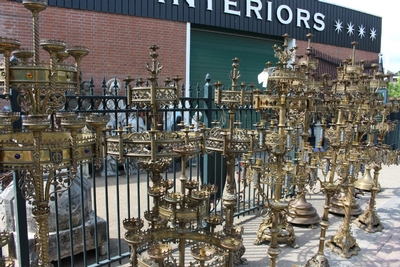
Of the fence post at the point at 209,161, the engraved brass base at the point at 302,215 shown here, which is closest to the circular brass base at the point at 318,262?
the engraved brass base at the point at 302,215

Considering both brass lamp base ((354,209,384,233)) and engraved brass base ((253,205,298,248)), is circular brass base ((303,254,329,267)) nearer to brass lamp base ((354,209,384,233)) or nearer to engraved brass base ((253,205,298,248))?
engraved brass base ((253,205,298,248))

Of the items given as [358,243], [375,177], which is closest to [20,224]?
[358,243]

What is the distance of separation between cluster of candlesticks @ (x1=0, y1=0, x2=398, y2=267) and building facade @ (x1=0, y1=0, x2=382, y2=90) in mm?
6605

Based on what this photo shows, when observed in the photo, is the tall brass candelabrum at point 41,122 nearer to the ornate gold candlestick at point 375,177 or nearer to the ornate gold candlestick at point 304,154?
the ornate gold candlestick at point 304,154

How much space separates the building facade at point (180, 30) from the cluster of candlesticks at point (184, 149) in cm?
661

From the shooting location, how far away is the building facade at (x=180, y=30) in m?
9.39

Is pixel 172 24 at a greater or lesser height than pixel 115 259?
greater

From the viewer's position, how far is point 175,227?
9.47 ft

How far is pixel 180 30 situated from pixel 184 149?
375 inches

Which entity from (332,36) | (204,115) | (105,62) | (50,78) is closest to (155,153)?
(50,78)

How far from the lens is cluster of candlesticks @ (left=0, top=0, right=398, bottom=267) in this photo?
5.57 feet

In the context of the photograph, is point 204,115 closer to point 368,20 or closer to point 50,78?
point 50,78

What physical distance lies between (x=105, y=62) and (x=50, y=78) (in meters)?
8.93

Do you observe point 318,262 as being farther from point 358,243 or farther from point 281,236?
point 358,243
